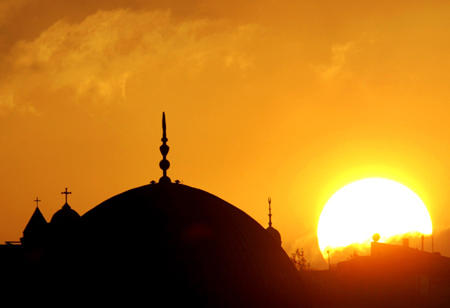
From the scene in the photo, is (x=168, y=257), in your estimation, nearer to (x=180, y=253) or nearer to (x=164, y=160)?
(x=180, y=253)

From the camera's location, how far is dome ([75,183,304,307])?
21531 millimetres

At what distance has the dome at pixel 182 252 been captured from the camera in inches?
848

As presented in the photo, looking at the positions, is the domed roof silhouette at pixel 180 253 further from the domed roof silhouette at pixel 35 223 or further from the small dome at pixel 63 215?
the domed roof silhouette at pixel 35 223

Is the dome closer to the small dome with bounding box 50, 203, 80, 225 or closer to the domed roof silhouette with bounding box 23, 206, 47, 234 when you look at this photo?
the small dome with bounding box 50, 203, 80, 225

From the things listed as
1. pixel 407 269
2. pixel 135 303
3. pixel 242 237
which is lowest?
pixel 135 303

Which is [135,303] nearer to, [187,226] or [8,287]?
[187,226]

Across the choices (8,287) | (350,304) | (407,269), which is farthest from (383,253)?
(8,287)

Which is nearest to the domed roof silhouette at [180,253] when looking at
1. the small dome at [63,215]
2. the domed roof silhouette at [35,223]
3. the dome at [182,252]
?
the dome at [182,252]

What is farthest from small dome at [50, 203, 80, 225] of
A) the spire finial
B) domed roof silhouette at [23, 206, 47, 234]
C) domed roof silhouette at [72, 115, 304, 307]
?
domed roof silhouette at [72, 115, 304, 307]

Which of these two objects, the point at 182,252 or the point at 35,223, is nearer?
the point at 182,252

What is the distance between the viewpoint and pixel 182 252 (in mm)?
21938

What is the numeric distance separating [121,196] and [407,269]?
36630mm

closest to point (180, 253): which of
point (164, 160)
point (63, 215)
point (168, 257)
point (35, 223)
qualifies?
point (168, 257)

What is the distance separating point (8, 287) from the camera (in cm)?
2681
